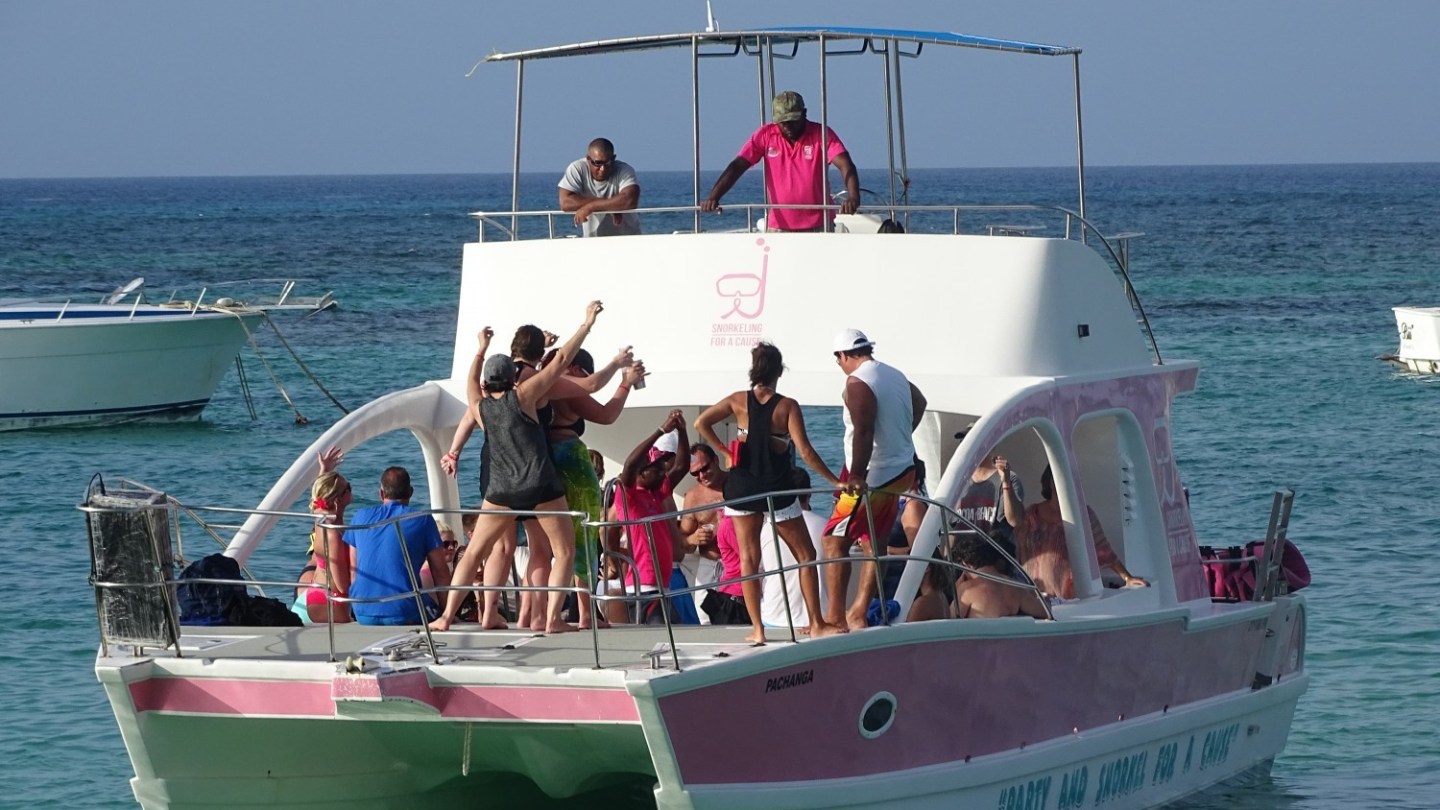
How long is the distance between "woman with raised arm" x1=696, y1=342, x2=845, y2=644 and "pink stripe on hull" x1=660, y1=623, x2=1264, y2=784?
31 centimetres

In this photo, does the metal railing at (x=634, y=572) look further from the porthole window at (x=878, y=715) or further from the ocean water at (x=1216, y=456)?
the ocean water at (x=1216, y=456)

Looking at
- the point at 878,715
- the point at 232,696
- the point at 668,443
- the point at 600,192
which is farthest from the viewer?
the point at 668,443

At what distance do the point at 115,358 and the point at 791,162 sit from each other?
22.1 meters

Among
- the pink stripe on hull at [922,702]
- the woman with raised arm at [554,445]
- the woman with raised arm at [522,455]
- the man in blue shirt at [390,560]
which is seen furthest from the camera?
the man in blue shirt at [390,560]

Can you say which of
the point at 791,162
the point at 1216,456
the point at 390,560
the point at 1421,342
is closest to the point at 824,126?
the point at 791,162

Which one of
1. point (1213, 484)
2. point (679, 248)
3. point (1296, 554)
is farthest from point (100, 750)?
point (1213, 484)

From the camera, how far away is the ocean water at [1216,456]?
1370cm

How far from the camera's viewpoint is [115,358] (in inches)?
1243

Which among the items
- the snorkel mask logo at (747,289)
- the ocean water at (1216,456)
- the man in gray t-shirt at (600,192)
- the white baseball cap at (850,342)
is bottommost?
the ocean water at (1216,456)

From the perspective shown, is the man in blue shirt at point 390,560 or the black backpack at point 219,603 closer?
the man in blue shirt at point 390,560

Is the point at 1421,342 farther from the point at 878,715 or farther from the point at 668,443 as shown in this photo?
the point at 878,715

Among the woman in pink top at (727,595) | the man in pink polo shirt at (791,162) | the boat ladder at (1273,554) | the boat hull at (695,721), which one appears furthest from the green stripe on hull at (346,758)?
the boat ladder at (1273,554)

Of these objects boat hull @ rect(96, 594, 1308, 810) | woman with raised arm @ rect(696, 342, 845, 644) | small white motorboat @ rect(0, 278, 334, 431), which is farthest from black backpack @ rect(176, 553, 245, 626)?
small white motorboat @ rect(0, 278, 334, 431)

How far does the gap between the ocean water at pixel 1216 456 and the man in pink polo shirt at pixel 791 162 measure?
330 cm
